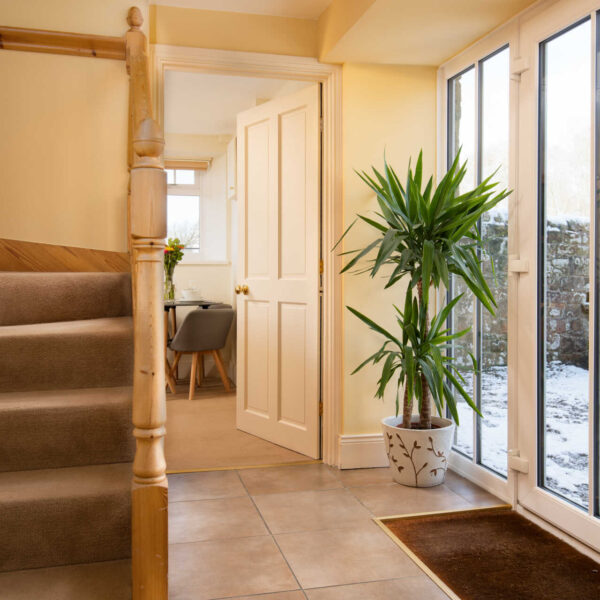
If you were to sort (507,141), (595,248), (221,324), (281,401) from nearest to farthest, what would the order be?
(595,248)
(507,141)
(281,401)
(221,324)

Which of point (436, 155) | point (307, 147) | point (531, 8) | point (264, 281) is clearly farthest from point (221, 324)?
point (531, 8)

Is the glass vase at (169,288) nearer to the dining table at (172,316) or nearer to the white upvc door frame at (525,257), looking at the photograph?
the dining table at (172,316)

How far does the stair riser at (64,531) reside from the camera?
74.8 inches

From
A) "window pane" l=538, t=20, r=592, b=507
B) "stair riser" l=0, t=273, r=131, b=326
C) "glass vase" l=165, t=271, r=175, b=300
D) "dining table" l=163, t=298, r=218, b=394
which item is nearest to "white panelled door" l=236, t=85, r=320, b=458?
"stair riser" l=0, t=273, r=131, b=326

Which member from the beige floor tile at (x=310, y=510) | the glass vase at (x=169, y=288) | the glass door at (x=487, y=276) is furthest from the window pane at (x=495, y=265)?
the glass vase at (x=169, y=288)

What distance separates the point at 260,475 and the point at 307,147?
1.86 metres

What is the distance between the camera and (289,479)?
3.38 meters

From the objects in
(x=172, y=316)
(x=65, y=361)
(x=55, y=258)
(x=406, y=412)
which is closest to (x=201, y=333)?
(x=172, y=316)

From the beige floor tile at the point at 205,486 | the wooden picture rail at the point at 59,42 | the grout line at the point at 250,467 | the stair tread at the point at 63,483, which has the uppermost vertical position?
the wooden picture rail at the point at 59,42

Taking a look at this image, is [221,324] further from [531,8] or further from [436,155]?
[531,8]

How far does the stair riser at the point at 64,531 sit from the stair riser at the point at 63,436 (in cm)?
26

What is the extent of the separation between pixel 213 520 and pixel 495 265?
1758mm

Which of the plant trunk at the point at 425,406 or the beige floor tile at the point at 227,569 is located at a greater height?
the plant trunk at the point at 425,406

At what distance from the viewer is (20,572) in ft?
6.28
